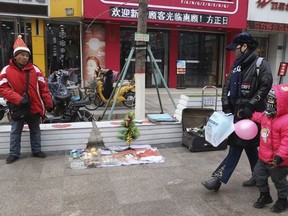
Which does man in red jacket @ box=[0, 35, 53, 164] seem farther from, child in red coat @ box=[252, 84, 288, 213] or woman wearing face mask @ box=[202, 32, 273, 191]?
child in red coat @ box=[252, 84, 288, 213]

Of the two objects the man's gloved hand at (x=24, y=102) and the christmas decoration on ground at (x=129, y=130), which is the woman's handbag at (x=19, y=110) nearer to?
the man's gloved hand at (x=24, y=102)

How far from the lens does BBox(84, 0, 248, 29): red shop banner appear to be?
11.0m

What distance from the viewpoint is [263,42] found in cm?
1579

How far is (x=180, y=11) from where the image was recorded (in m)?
12.1

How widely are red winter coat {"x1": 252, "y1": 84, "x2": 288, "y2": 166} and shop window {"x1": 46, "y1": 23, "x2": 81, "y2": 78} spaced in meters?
10.0

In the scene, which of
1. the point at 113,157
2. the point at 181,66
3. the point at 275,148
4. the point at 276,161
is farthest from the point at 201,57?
the point at 276,161

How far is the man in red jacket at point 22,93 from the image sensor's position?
178 inches

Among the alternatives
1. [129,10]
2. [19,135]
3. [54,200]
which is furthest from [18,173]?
[129,10]

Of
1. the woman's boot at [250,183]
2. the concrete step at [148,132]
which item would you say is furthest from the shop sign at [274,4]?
the woman's boot at [250,183]

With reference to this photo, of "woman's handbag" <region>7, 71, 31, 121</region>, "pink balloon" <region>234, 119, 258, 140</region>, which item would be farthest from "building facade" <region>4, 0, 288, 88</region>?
"pink balloon" <region>234, 119, 258, 140</region>

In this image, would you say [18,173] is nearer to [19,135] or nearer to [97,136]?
[19,135]

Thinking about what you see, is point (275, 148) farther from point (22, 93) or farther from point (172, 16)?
point (172, 16)

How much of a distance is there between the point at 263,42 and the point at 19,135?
556 inches

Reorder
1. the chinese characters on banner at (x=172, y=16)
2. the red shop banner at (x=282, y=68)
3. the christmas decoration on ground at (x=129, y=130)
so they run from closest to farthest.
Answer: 1. the christmas decoration on ground at (x=129, y=130)
2. the chinese characters on banner at (x=172, y=16)
3. the red shop banner at (x=282, y=68)
